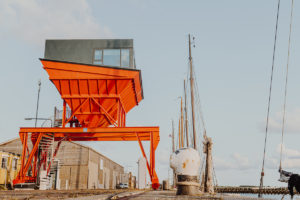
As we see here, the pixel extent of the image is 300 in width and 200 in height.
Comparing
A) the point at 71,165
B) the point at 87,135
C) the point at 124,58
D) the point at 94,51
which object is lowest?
the point at 71,165

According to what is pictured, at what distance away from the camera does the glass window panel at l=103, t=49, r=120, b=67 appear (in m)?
25.4

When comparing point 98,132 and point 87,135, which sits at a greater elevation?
point 98,132

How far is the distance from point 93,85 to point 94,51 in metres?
2.86

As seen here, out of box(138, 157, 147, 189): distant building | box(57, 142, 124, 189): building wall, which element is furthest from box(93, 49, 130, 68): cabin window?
box(57, 142, 124, 189): building wall

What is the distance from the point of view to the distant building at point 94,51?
25.3 meters

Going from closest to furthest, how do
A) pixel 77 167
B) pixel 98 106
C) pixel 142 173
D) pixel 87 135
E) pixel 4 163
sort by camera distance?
pixel 98 106
pixel 87 135
pixel 142 173
pixel 4 163
pixel 77 167

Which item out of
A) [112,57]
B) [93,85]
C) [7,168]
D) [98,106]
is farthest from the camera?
[7,168]

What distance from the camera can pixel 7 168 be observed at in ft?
122

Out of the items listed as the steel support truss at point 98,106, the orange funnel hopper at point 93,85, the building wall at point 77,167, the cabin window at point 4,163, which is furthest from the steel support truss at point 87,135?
the building wall at point 77,167

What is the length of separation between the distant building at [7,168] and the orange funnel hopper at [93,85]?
15.9m

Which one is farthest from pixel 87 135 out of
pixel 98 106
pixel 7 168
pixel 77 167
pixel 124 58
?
pixel 77 167

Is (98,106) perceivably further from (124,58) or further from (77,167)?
(77,167)

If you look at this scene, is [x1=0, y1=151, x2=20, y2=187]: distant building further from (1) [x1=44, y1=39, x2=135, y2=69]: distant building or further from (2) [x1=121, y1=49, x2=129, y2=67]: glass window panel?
(2) [x1=121, y1=49, x2=129, y2=67]: glass window panel

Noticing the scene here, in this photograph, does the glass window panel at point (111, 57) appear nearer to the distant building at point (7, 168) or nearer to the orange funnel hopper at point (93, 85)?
the orange funnel hopper at point (93, 85)
